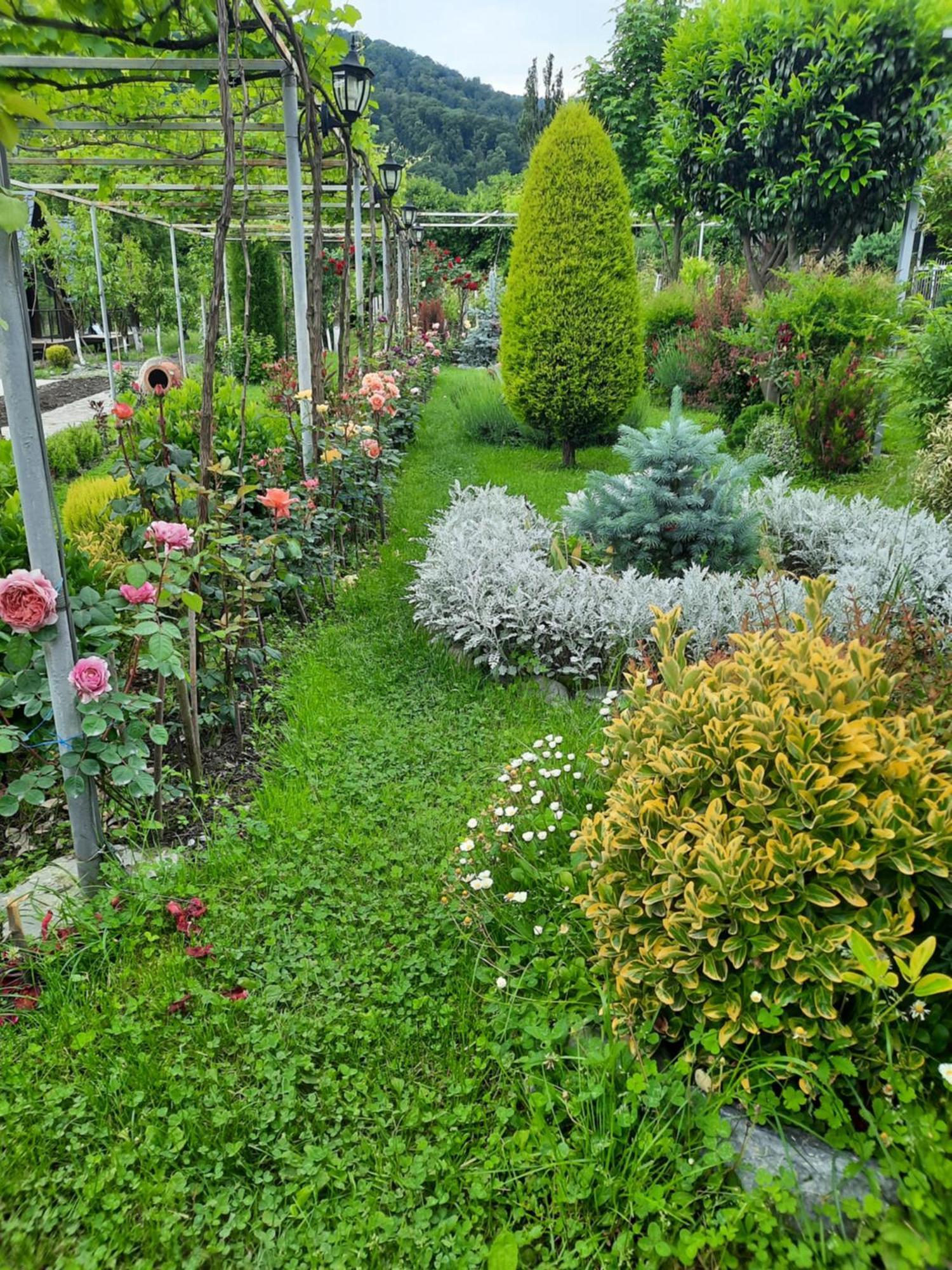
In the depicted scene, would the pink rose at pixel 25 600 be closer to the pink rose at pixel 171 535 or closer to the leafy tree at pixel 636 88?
the pink rose at pixel 171 535

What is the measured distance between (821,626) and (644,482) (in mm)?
2217

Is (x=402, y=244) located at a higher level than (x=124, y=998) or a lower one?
higher

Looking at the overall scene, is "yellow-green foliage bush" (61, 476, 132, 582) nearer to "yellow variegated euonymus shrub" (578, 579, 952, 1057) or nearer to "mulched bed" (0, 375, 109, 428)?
"yellow variegated euonymus shrub" (578, 579, 952, 1057)

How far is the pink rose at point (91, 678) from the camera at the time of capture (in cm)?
218

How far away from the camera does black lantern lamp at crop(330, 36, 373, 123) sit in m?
5.75

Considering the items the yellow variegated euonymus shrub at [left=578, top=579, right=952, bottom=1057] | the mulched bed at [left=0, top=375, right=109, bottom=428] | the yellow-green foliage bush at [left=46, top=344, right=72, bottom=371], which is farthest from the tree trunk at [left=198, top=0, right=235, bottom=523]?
the yellow-green foliage bush at [left=46, top=344, right=72, bottom=371]

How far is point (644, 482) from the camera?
13.7 feet

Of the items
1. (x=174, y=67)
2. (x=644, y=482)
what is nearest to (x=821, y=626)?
(x=644, y=482)

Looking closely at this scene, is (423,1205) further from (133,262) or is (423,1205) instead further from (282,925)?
(133,262)

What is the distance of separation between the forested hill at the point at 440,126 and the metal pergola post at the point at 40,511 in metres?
36.8

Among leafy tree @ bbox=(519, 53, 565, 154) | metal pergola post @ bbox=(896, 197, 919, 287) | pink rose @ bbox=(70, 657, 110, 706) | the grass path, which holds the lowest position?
the grass path

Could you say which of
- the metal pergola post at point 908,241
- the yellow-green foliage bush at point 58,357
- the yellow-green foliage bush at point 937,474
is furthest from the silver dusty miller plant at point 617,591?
the yellow-green foliage bush at point 58,357

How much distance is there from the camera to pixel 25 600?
2.09 metres

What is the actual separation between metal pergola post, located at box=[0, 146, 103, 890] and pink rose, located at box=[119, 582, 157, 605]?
0.49 feet
